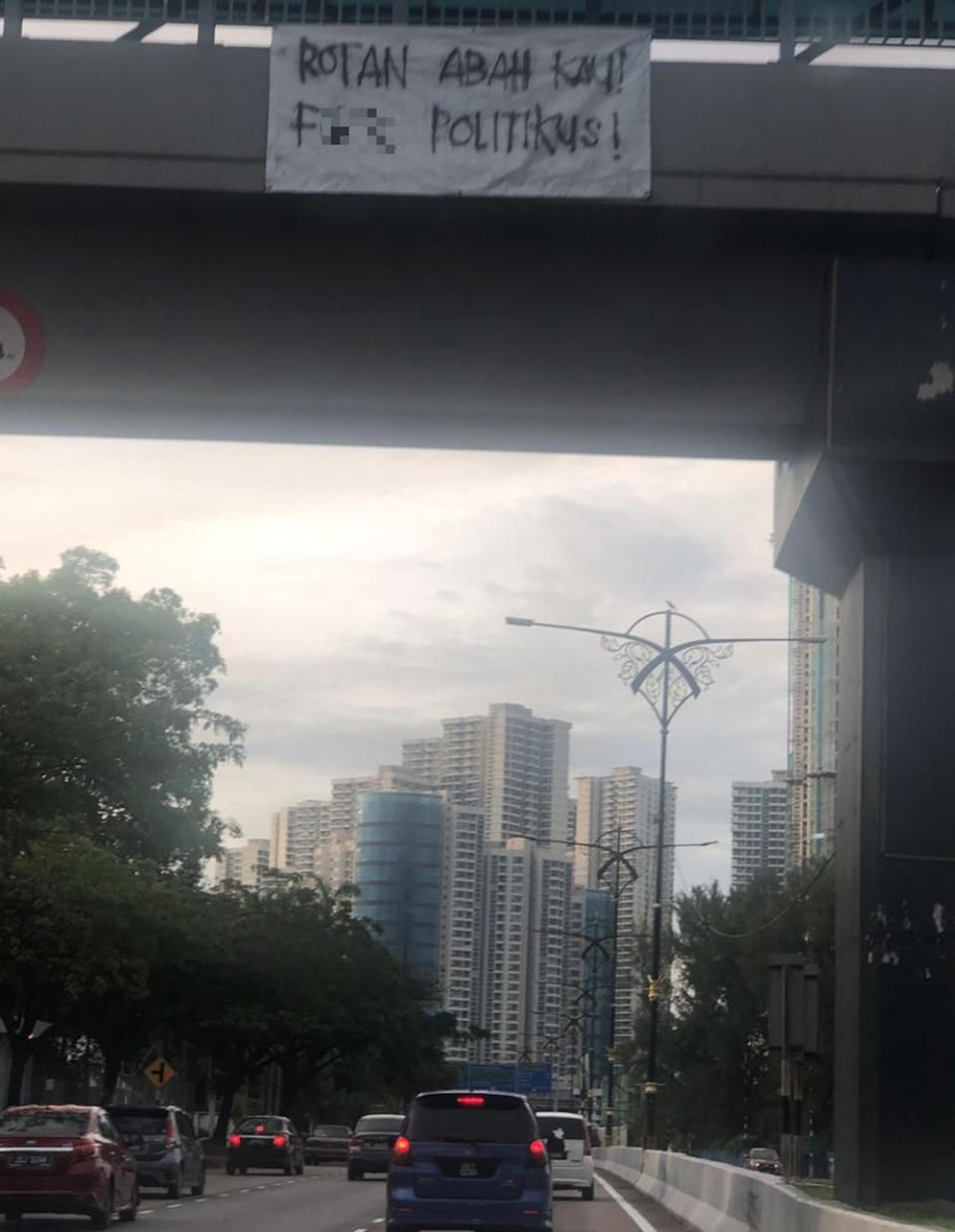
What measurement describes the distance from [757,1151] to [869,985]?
61967 millimetres

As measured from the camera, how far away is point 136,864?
46.1m

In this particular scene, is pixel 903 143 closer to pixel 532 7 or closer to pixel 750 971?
pixel 532 7

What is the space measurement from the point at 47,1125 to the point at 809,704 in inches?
4178

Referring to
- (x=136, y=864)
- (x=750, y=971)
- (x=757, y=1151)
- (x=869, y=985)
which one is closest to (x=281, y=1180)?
(x=136, y=864)

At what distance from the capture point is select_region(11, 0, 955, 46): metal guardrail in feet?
47.6

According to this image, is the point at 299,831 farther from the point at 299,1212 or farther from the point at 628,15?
the point at 628,15

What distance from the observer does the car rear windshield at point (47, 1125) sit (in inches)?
1036

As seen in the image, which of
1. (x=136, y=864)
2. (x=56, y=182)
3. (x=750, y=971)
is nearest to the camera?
(x=56, y=182)

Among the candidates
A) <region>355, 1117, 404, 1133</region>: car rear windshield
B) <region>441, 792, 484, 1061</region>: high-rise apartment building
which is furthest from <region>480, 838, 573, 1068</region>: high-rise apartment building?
<region>355, 1117, 404, 1133</region>: car rear windshield

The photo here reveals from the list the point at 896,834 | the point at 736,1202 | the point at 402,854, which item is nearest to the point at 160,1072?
the point at 736,1202

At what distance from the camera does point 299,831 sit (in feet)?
633

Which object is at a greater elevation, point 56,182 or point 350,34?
point 350,34

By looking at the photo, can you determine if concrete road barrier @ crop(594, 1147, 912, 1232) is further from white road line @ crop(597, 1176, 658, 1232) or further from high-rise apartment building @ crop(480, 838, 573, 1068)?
high-rise apartment building @ crop(480, 838, 573, 1068)

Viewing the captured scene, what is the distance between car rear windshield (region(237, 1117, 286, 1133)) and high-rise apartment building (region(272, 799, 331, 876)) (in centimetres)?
13136
